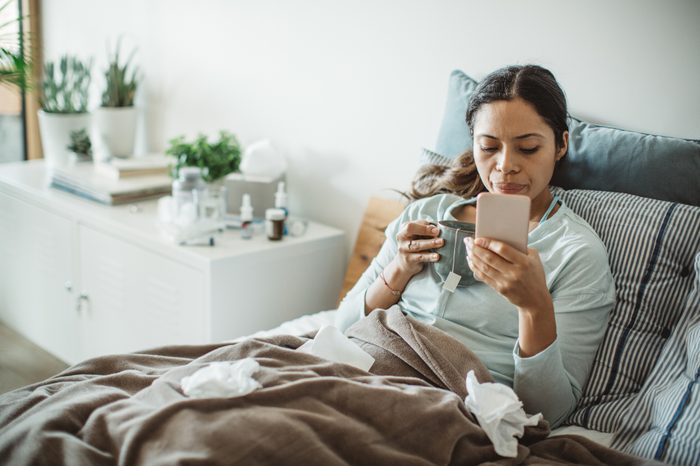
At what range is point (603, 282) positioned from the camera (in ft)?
4.26

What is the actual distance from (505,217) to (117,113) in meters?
2.08

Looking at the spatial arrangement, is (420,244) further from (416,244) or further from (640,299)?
(640,299)

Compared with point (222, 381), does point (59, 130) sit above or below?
above

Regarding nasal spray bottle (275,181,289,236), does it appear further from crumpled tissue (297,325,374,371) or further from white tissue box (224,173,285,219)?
crumpled tissue (297,325,374,371)

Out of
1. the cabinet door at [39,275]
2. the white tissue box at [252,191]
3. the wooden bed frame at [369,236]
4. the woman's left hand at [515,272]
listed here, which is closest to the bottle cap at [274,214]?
the white tissue box at [252,191]

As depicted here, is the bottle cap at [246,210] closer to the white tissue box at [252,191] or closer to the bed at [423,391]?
the white tissue box at [252,191]

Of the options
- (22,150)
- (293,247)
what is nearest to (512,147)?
(293,247)

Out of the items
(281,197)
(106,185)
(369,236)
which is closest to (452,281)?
(369,236)

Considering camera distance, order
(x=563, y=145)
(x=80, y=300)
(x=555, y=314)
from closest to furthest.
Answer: (x=555, y=314)
(x=563, y=145)
(x=80, y=300)

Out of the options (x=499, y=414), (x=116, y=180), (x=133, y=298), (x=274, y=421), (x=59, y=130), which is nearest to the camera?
(x=274, y=421)

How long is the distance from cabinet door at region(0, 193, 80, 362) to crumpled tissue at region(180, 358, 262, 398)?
1.47 m

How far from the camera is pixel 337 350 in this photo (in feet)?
4.24

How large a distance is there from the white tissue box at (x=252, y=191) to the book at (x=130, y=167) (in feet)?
1.49

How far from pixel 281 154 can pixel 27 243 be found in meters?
1.05
